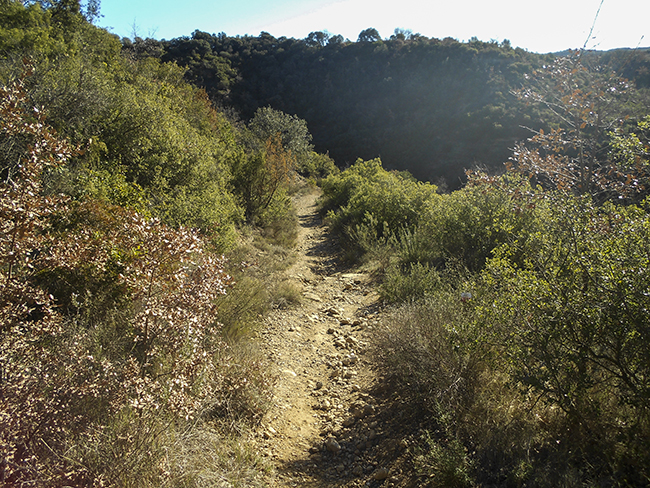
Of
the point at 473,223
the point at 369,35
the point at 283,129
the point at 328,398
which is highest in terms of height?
the point at 369,35

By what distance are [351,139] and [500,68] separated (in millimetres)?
19280

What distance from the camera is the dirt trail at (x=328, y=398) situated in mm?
3088

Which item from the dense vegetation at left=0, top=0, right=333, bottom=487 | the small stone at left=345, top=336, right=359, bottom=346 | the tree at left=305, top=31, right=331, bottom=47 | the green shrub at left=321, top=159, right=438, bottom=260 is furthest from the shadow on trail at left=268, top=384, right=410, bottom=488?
the tree at left=305, top=31, right=331, bottom=47

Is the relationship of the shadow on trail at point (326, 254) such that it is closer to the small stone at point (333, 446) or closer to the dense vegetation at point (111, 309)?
the dense vegetation at point (111, 309)

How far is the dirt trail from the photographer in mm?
3088

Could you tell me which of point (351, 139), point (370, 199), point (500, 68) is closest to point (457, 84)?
point (500, 68)

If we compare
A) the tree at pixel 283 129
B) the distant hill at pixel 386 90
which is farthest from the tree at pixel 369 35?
the tree at pixel 283 129

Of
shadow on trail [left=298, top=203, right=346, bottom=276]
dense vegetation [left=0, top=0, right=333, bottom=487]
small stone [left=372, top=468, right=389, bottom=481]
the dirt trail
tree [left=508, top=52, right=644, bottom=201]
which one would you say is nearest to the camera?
dense vegetation [left=0, top=0, right=333, bottom=487]

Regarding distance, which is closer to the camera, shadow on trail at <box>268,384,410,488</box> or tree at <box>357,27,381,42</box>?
shadow on trail at <box>268,384,410,488</box>

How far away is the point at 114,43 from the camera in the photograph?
587 inches

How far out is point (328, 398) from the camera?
13.8ft

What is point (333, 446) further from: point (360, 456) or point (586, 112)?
point (586, 112)

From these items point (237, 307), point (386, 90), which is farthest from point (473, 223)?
point (386, 90)

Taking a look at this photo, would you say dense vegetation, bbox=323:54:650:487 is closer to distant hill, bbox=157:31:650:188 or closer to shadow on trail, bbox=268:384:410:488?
shadow on trail, bbox=268:384:410:488
